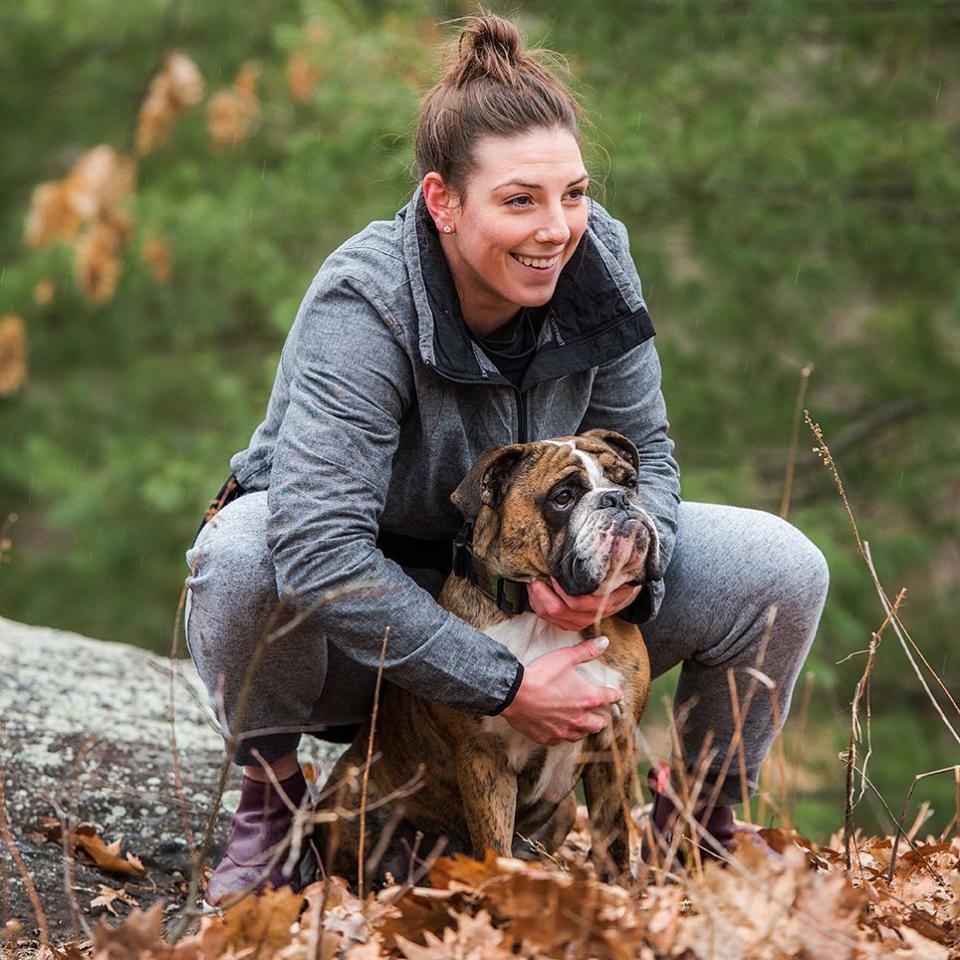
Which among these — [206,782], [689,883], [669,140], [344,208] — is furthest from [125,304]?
[689,883]

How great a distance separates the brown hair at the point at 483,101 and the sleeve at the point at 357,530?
0.43 m

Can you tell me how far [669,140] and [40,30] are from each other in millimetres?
7250

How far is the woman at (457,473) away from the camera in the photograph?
3.10 metres

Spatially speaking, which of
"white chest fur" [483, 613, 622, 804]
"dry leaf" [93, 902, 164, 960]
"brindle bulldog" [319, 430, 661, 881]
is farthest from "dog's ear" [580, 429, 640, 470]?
"dry leaf" [93, 902, 164, 960]

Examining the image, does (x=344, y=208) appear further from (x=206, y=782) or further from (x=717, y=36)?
(x=206, y=782)

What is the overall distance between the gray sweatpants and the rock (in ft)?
0.76

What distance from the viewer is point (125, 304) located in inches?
486

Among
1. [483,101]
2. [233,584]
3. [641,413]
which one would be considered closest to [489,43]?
[483,101]

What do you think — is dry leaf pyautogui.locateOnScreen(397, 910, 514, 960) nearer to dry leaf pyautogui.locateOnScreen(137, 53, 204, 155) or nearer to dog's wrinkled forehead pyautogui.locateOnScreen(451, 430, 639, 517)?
dog's wrinkled forehead pyautogui.locateOnScreen(451, 430, 639, 517)

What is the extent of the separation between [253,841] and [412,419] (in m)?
1.18

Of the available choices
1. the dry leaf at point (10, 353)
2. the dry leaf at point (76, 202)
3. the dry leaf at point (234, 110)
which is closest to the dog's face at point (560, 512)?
the dry leaf at point (76, 202)

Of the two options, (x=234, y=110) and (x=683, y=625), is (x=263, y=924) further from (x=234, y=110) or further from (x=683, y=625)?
(x=234, y=110)

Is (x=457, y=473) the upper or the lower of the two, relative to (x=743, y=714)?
upper

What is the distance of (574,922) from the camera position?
240 centimetres
